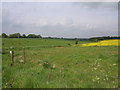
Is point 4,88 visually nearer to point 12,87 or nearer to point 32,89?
point 12,87

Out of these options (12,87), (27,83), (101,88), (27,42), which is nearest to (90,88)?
(101,88)

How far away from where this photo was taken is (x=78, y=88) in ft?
7.07

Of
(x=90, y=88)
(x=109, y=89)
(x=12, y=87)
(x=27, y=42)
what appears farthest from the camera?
(x=27, y=42)

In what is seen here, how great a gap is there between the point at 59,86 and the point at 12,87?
1.27m

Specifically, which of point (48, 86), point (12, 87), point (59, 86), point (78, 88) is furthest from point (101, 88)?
point (12, 87)

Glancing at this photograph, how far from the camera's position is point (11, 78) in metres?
2.71

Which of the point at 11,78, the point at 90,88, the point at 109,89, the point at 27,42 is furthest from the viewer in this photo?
the point at 27,42

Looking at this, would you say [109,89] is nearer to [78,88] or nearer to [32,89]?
[78,88]

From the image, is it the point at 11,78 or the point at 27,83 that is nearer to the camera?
the point at 27,83

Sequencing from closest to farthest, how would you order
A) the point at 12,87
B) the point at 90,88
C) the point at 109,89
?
the point at 109,89, the point at 90,88, the point at 12,87

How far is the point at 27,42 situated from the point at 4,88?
133 ft

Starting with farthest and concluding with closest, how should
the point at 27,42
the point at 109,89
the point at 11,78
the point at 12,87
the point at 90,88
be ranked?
1. the point at 27,42
2. the point at 11,78
3. the point at 12,87
4. the point at 90,88
5. the point at 109,89

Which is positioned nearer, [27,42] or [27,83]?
[27,83]

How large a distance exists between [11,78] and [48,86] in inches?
53.2
